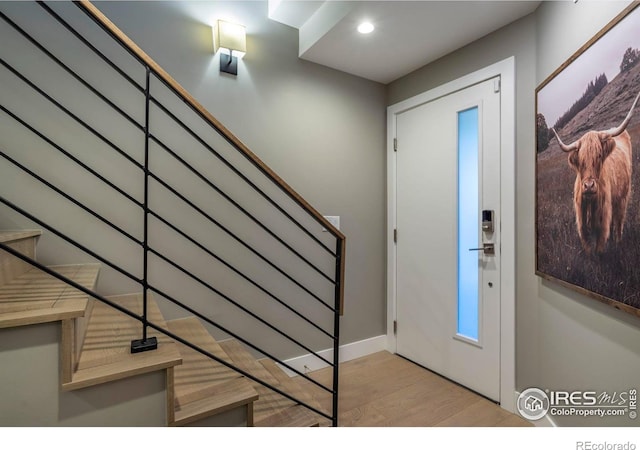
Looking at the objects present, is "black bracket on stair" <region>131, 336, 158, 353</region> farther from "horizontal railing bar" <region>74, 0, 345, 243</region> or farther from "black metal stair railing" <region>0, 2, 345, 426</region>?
"horizontal railing bar" <region>74, 0, 345, 243</region>

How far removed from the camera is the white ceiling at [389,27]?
6.28ft

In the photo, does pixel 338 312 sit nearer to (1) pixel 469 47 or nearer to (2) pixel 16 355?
(2) pixel 16 355

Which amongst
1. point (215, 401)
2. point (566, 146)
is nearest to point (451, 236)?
point (566, 146)

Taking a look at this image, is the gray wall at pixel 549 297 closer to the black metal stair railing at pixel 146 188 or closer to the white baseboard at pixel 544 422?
the white baseboard at pixel 544 422

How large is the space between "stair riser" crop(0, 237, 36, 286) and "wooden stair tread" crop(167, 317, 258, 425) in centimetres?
84

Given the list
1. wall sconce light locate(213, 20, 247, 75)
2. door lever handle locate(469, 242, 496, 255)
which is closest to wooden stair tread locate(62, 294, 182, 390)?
wall sconce light locate(213, 20, 247, 75)

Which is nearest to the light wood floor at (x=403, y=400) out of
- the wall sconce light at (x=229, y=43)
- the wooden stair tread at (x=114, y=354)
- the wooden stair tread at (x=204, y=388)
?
the wooden stair tread at (x=204, y=388)

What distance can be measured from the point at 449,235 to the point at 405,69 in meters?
1.44

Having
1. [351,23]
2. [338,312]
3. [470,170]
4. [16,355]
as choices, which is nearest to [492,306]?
[470,170]

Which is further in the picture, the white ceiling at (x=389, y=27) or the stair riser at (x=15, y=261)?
the white ceiling at (x=389, y=27)

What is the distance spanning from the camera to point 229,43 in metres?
2.07

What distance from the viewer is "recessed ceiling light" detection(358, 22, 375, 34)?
6.79 feet

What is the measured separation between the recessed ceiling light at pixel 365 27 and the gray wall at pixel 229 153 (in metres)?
0.55

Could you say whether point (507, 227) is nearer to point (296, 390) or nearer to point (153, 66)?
point (296, 390)
